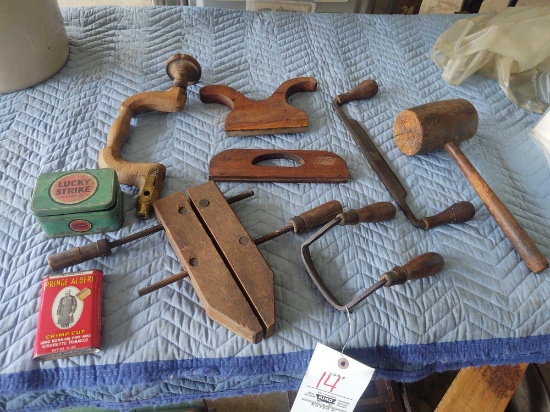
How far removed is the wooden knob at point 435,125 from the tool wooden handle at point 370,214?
0.16 metres

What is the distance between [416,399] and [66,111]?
94 cm

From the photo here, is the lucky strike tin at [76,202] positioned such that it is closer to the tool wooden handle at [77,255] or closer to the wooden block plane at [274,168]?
the tool wooden handle at [77,255]

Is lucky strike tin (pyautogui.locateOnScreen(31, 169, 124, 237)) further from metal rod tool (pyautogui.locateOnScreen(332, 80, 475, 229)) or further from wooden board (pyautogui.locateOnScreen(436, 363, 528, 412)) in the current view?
wooden board (pyautogui.locateOnScreen(436, 363, 528, 412))

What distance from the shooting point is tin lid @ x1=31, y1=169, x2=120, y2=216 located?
67 centimetres

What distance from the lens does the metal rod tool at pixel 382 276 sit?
2.19ft

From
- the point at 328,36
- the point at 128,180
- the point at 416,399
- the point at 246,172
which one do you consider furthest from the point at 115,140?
the point at 416,399

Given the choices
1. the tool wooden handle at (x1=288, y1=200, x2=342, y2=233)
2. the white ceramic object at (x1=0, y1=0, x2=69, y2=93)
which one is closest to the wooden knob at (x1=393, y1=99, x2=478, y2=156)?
the tool wooden handle at (x1=288, y1=200, x2=342, y2=233)

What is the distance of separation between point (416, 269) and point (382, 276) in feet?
0.20

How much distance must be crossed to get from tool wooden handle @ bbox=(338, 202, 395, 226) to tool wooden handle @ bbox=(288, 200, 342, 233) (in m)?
0.03

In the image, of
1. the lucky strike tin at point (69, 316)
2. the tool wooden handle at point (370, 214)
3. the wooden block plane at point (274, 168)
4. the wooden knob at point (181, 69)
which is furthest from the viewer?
the wooden knob at point (181, 69)

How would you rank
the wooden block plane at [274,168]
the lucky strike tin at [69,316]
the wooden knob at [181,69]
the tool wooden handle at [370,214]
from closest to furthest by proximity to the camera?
the lucky strike tin at [69,316] < the tool wooden handle at [370,214] < the wooden block plane at [274,168] < the wooden knob at [181,69]

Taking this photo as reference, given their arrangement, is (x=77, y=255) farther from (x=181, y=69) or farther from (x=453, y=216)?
(x=453, y=216)

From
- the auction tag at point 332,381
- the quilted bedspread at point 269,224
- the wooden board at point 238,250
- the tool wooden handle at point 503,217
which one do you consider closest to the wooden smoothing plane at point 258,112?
the quilted bedspread at point 269,224

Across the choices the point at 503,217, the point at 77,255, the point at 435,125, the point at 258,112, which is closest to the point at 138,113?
the point at 258,112
